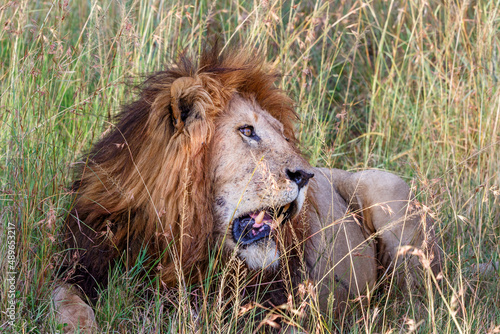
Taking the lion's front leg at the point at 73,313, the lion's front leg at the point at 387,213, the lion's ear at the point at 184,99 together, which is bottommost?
the lion's front leg at the point at 387,213

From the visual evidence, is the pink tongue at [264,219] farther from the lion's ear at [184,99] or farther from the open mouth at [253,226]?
the lion's ear at [184,99]

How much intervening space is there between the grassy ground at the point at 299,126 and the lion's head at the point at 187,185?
0.51 feet

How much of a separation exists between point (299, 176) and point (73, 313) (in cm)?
107

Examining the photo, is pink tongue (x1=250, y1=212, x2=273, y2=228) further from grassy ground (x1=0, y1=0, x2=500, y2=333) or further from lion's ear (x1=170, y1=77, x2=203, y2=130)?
lion's ear (x1=170, y1=77, x2=203, y2=130)

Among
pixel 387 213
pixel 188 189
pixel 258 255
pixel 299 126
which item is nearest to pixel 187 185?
pixel 188 189

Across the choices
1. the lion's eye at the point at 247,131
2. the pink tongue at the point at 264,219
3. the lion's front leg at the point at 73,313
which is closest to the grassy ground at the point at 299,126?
the lion's front leg at the point at 73,313

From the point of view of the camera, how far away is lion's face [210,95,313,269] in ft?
9.25

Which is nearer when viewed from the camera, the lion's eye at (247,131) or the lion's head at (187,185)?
the lion's head at (187,185)

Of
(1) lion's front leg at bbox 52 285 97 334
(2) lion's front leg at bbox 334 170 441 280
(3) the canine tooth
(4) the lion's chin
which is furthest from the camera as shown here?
(2) lion's front leg at bbox 334 170 441 280

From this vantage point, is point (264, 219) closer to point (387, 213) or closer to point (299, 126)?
point (387, 213)

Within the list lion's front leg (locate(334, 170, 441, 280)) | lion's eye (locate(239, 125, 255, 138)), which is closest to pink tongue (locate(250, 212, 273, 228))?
lion's eye (locate(239, 125, 255, 138))

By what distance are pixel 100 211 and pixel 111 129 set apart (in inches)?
21.3

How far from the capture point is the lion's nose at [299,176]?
113 inches

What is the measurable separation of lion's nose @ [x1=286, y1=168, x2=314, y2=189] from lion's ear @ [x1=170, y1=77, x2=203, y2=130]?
458 mm
